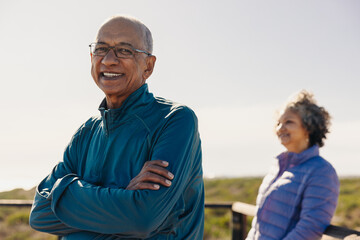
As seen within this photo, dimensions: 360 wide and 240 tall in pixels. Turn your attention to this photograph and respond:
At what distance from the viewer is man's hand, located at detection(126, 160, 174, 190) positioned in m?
1.41

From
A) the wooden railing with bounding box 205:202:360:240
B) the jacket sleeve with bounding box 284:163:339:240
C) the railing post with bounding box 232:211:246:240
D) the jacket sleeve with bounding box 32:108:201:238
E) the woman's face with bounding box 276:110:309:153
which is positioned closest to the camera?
the jacket sleeve with bounding box 32:108:201:238

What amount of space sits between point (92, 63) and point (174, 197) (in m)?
0.67

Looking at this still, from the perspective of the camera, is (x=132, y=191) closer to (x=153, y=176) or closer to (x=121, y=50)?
(x=153, y=176)

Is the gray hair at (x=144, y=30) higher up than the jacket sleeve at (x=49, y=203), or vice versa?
the gray hair at (x=144, y=30)

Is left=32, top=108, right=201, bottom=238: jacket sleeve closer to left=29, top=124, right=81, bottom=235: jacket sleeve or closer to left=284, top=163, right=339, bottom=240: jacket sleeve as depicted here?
left=29, top=124, right=81, bottom=235: jacket sleeve

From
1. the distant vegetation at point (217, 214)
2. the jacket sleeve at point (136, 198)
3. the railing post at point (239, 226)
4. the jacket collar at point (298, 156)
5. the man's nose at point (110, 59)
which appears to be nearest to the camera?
the jacket sleeve at point (136, 198)

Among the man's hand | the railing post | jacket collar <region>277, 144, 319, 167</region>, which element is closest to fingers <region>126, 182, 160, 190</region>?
the man's hand

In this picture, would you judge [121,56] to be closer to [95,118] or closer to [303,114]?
[95,118]

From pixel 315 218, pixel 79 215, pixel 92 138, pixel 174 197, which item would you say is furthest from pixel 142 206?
pixel 315 218

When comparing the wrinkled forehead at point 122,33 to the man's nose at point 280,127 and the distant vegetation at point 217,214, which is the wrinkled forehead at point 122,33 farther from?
the distant vegetation at point 217,214

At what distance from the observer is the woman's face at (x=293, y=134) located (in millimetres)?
2461

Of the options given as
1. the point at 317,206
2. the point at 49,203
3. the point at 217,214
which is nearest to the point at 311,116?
the point at 317,206

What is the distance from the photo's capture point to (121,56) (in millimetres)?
1599

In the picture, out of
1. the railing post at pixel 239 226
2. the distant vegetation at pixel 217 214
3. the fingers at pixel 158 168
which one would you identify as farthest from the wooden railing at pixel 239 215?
the distant vegetation at pixel 217 214
